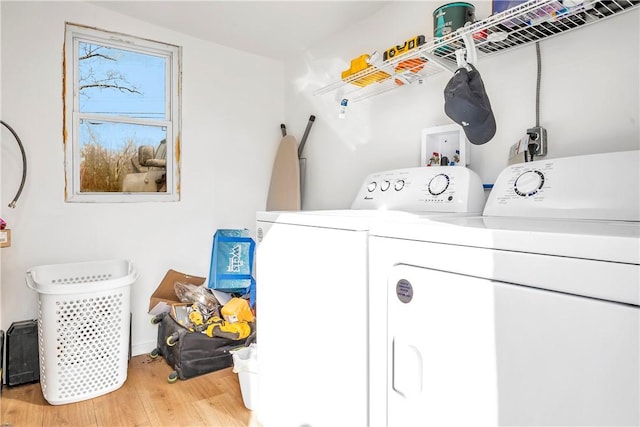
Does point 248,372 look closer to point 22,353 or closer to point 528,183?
point 22,353

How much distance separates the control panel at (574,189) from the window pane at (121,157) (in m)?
2.18

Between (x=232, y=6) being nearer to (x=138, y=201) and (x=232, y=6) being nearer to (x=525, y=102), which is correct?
(x=138, y=201)

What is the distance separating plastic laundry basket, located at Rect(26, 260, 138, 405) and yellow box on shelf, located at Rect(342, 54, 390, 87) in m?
1.64

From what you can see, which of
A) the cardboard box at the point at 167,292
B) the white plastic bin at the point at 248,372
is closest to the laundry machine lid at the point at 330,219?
the white plastic bin at the point at 248,372

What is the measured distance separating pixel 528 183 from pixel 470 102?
0.35 meters

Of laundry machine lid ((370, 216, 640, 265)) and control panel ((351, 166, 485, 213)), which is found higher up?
control panel ((351, 166, 485, 213))

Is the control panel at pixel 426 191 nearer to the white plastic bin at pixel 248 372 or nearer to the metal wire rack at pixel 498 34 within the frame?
the metal wire rack at pixel 498 34

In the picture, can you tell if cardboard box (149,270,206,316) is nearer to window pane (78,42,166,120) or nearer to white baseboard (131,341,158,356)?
white baseboard (131,341,158,356)

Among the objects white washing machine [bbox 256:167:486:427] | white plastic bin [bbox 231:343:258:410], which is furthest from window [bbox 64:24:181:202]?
white washing machine [bbox 256:167:486:427]

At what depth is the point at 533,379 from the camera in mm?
702

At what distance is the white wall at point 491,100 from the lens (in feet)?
4.31

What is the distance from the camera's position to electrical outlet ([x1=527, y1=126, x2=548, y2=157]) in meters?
1.46

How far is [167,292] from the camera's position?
100 inches

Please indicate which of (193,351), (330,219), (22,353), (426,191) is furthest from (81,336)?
(426,191)
